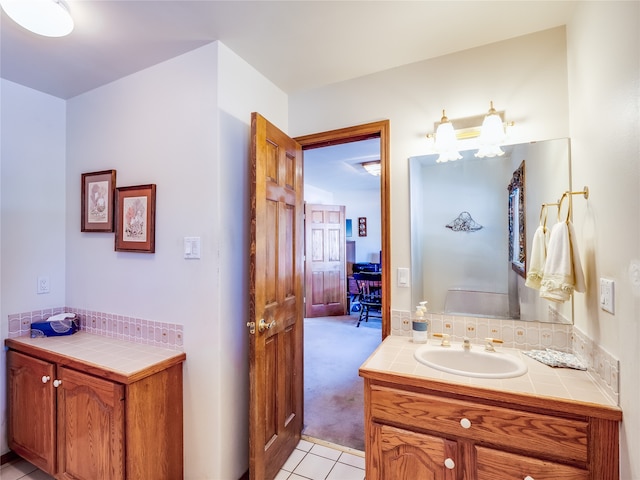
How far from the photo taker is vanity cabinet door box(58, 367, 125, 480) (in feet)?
4.65

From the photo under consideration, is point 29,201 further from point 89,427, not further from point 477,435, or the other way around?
point 477,435

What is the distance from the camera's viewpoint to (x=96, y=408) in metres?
1.49

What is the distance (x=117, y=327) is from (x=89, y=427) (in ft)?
1.91

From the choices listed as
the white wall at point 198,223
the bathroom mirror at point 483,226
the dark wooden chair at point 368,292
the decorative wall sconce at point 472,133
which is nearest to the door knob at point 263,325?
the white wall at point 198,223

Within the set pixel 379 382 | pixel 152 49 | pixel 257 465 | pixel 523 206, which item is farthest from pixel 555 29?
pixel 257 465

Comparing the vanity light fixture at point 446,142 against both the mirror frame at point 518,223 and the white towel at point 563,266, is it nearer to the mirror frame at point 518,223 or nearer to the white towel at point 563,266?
the mirror frame at point 518,223

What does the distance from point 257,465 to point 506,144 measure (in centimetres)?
215

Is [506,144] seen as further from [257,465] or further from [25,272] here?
[25,272]

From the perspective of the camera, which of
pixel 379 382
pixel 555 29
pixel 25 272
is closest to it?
pixel 379 382

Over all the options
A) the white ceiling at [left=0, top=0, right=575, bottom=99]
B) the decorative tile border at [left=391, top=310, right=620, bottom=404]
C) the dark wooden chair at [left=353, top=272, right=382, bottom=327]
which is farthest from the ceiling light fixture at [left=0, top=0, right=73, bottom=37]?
the dark wooden chair at [left=353, top=272, right=382, bottom=327]

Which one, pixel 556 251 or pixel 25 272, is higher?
pixel 556 251

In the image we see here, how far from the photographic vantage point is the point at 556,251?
134 centimetres

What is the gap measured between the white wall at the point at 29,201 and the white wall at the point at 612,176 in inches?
122

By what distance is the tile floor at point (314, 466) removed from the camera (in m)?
1.79
